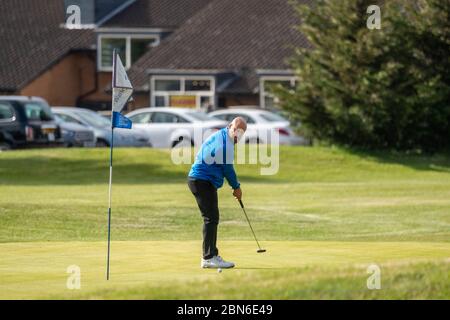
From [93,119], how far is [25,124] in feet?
22.8

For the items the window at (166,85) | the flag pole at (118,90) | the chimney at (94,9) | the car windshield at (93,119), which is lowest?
the car windshield at (93,119)

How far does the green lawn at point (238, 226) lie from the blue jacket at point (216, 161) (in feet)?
3.46

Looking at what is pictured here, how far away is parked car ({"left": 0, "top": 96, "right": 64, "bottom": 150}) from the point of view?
38.9 meters

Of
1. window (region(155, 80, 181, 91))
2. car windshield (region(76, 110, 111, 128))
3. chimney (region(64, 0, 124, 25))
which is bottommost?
car windshield (region(76, 110, 111, 128))

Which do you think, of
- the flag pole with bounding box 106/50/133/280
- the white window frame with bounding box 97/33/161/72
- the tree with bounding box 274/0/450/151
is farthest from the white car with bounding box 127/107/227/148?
the flag pole with bounding box 106/50/133/280

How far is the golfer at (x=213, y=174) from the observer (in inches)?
639

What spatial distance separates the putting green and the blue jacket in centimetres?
106

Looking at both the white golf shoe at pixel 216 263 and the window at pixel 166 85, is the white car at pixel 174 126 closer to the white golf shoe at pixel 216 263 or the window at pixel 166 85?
the window at pixel 166 85

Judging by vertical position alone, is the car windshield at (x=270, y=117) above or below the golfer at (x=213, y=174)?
below

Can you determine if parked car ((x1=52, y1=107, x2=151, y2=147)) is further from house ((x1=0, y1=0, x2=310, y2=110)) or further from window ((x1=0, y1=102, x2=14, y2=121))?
house ((x1=0, y1=0, x2=310, y2=110))

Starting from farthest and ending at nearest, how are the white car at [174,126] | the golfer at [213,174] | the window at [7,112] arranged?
the white car at [174,126]
the window at [7,112]
the golfer at [213,174]

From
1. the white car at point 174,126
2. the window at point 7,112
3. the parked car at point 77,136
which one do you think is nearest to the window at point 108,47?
the white car at point 174,126

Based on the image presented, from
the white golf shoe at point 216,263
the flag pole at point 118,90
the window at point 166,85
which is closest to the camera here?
the flag pole at point 118,90
